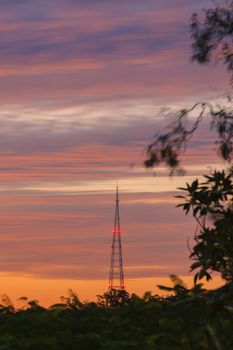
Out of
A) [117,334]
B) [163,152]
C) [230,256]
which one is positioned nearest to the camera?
[230,256]

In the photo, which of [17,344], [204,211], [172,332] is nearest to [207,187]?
[204,211]

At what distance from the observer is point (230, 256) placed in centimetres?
1216

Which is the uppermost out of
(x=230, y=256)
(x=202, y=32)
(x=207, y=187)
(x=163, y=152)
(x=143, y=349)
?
(x=202, y=32)

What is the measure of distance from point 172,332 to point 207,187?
8.53 feet

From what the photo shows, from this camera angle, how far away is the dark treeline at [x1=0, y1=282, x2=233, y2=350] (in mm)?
11766

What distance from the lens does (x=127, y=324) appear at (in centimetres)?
1427

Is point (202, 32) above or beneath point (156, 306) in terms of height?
above

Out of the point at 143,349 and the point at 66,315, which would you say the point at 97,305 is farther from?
the point at 143,349

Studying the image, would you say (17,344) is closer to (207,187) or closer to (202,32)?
(207,187)

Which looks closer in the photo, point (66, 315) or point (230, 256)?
point (230, 256)

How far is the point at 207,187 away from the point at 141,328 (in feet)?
8.92

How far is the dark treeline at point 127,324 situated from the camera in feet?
38.6

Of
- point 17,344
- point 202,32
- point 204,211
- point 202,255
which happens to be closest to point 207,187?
point 204,211

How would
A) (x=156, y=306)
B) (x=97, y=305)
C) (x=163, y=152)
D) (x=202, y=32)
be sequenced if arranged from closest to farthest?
(x=156, y=306) < (x=97, y=305) < (x=163, y=152) < (x=202, y=32)
